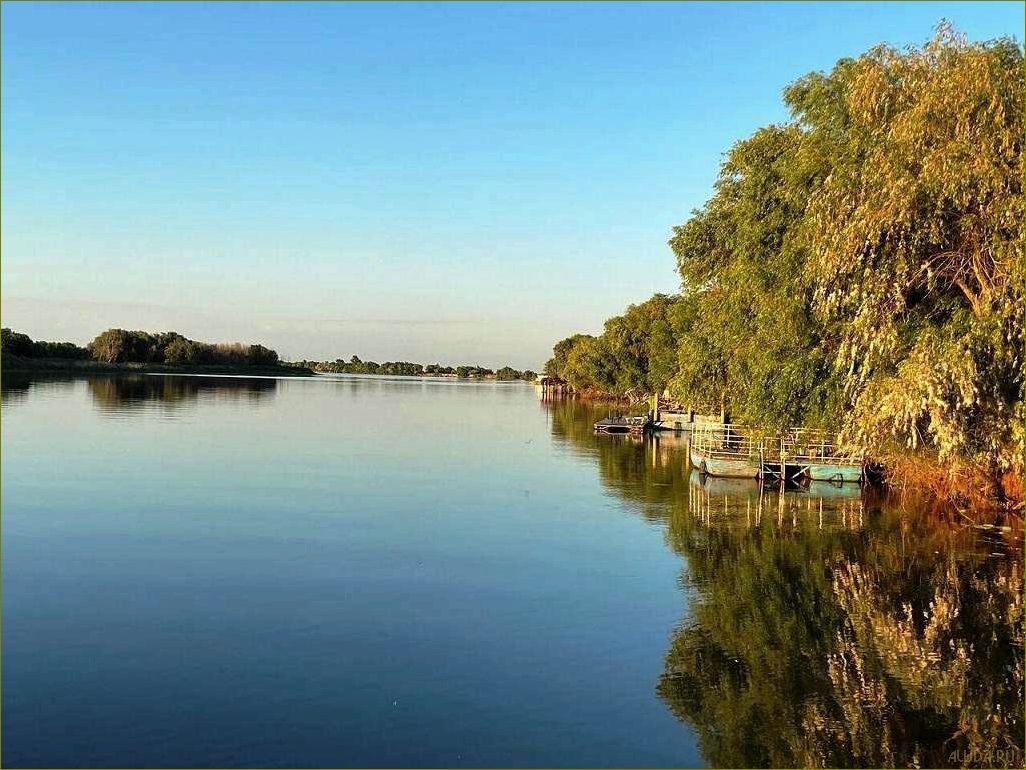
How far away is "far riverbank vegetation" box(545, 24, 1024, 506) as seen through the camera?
70.9ft

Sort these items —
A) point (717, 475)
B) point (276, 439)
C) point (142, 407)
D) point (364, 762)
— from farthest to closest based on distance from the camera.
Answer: point (142, 407), point (276, 439), point (717, 475), point (364, 762)

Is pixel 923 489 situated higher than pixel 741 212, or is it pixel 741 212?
pixel 741 212

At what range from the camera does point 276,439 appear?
55.0 m

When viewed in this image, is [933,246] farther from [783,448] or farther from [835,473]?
[835,473]

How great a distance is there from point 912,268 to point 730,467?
2002cm

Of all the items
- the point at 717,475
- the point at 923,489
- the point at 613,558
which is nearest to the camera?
the point at 613,558

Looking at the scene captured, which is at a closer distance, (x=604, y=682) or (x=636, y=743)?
(x=636, y=743)

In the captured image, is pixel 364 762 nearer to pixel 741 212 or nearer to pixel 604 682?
pixel 604 682

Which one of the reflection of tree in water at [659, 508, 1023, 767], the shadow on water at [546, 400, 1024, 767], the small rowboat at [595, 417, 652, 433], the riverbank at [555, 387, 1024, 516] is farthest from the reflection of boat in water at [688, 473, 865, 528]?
the small rowboat at [595, 417, 652, 433]

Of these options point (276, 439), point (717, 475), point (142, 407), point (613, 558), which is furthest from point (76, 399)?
point (613, 558)

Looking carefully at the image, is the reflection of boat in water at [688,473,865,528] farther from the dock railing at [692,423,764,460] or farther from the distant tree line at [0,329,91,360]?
→ the distant tree line at [0,329,91,360]

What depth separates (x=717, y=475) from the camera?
42.9 m

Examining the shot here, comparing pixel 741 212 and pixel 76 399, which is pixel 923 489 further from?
pixel 76 399

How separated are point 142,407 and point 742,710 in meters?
72.6
